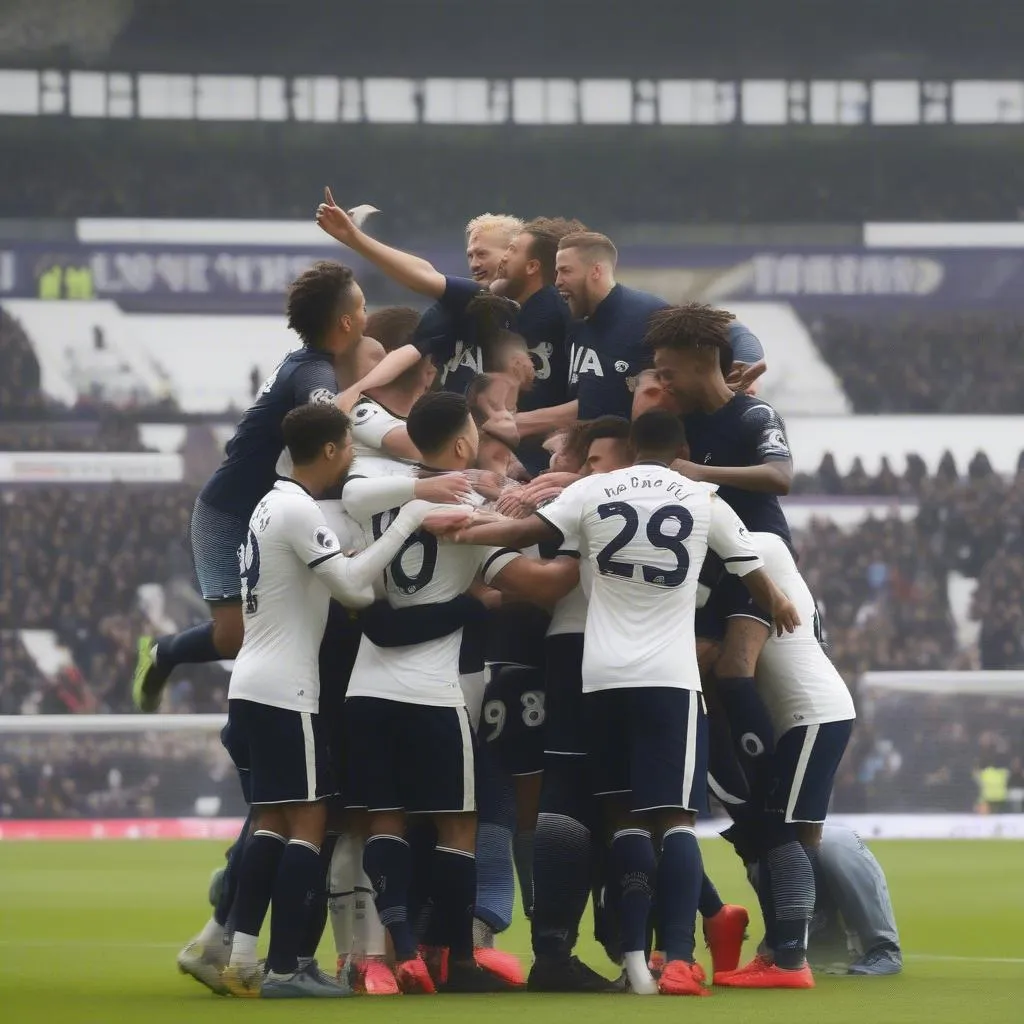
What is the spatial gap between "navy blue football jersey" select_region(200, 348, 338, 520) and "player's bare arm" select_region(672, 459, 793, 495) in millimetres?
1215

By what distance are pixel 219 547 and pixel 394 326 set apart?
3.67ft

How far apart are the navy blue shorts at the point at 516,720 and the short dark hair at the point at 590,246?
1416 millimetres

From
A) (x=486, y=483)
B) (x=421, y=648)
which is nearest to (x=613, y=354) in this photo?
(x=486, y=483)

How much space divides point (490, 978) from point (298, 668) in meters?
1.10

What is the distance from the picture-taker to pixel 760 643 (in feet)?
19.2

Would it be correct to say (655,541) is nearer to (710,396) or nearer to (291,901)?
(710,396)

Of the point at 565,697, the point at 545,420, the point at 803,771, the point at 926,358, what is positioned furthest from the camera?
the point at 926,358

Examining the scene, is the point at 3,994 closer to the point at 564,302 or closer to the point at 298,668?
the point at 298,668

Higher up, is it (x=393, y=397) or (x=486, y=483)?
(x=393, y=397)

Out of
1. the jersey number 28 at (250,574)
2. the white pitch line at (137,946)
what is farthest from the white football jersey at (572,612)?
the white pitch line at (137,946)

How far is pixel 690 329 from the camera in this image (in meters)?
5.80

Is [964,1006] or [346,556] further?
[346,556]

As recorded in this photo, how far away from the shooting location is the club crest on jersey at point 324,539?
17.6 feet

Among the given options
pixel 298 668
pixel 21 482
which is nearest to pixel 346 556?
pixel 298 668
